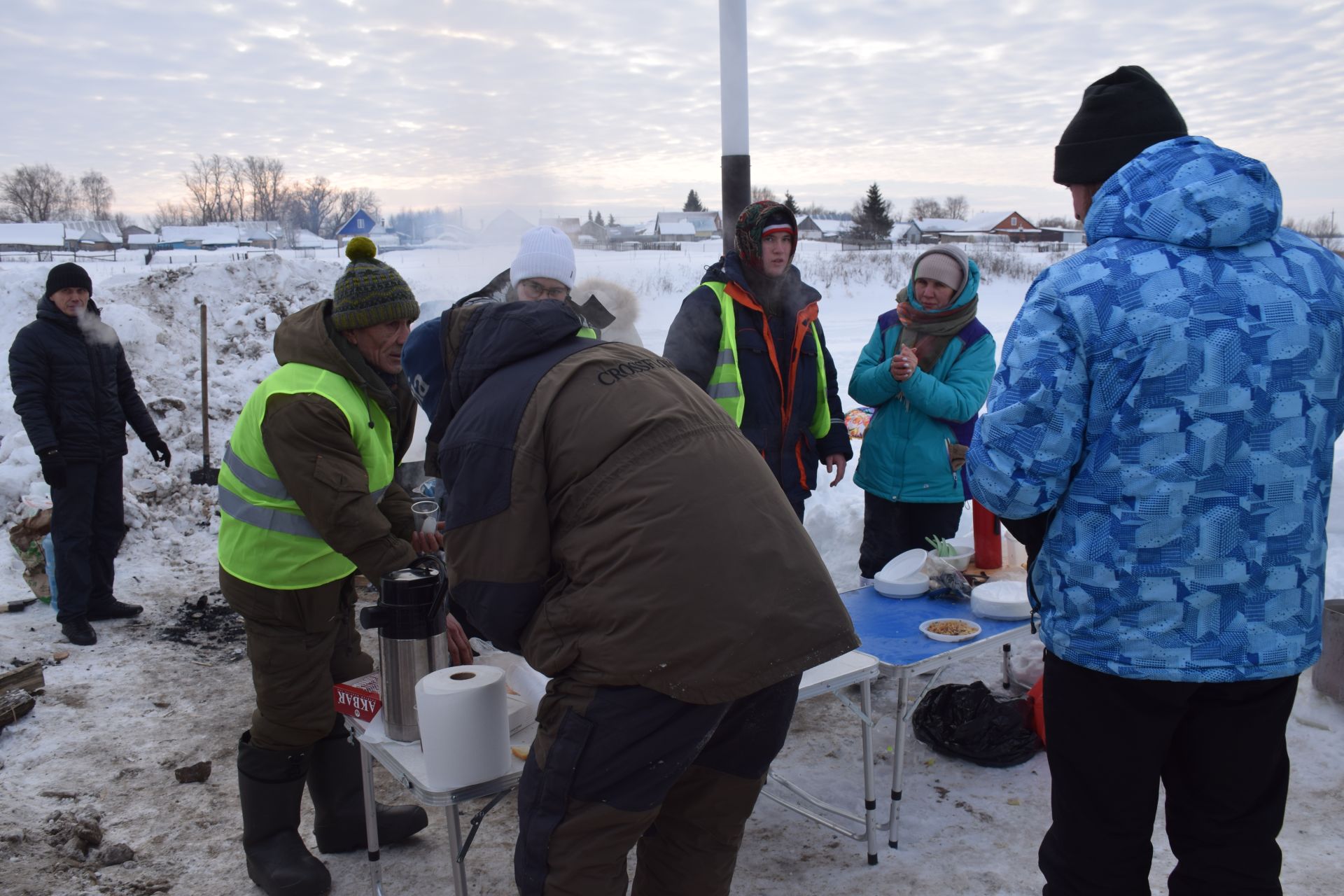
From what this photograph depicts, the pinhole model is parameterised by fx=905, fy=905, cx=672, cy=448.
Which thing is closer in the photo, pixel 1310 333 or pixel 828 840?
pixel 1310 333

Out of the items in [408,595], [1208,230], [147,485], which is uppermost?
[1208,230]

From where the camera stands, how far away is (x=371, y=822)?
2.87 m

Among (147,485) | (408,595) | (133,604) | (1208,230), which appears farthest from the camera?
(147,485)

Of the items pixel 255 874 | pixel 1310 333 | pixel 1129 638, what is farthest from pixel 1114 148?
pixel 255 874

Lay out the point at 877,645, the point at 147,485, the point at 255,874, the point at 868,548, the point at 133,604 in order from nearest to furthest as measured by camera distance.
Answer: the point at 255,874 < the point at 877,645 < the point at 868,548 < the point at 133,604 < the point at 147,485

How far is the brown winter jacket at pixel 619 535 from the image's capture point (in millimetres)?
1709

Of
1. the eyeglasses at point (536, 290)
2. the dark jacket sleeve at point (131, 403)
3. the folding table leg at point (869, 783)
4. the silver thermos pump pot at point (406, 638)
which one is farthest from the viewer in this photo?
the dark jacket sleeve at point (131, 403)

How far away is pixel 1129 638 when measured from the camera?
1829 mm

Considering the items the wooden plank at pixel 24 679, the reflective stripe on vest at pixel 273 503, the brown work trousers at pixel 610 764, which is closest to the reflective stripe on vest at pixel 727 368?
the reflective stripe on vest at pixel 273 503

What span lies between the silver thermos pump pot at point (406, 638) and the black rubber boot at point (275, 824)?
0.64 meters

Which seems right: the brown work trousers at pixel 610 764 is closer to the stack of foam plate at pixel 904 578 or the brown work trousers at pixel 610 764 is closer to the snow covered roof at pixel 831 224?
the stack of foam plate at pixel 904 578

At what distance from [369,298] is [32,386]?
3.71 metres

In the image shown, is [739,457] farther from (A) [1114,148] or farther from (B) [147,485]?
(B) [147,485]

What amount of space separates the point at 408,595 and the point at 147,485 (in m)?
6.24
